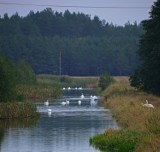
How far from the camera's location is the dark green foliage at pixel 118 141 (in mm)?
34906

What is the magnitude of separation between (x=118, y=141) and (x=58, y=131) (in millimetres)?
13210

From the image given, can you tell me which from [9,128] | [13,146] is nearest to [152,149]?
[13,146]

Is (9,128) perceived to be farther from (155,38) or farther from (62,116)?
(155,38)

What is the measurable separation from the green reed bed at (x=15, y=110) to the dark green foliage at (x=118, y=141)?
64.1 ft

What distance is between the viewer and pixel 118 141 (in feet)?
120

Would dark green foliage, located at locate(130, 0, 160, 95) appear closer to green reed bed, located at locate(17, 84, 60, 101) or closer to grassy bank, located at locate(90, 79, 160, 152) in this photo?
grassy bank, located at locate(90, 79, 160, 152)

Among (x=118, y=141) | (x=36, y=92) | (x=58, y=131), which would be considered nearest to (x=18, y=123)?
(x=58, y=131)

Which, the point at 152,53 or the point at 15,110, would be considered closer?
the point at 15,110

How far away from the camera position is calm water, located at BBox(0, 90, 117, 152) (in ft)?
129

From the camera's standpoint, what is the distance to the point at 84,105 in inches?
3201

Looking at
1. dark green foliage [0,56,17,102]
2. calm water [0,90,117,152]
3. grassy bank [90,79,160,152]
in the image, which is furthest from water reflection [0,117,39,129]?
grassy bank [90,79,160,152]

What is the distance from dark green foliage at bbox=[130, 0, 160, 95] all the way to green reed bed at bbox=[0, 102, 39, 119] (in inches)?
415

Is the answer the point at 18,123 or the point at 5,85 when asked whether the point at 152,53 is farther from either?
the point at 5,85

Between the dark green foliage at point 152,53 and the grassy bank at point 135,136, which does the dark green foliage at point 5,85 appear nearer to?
the dark green foliage at point 152,53
